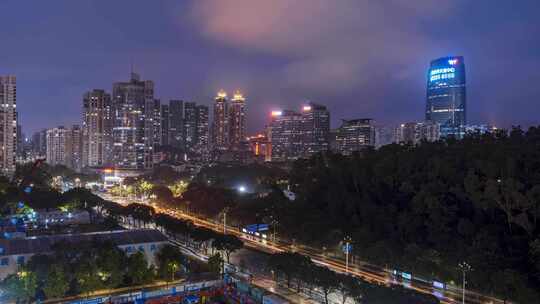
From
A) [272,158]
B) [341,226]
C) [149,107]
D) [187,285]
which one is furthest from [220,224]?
[272,158]

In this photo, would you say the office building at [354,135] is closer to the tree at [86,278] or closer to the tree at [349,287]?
the tree at [349,287]

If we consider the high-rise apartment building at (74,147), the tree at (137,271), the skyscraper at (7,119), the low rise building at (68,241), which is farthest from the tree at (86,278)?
the high-rise apartment building at (74,147)

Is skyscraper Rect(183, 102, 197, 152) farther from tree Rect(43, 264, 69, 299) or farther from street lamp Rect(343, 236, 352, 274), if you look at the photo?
tree Rect(43, 264, 69, 299)

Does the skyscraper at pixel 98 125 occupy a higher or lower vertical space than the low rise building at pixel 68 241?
higher

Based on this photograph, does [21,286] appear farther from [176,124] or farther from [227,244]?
[176,124]

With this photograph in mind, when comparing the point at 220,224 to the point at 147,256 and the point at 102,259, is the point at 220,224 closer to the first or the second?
the point at 147,256

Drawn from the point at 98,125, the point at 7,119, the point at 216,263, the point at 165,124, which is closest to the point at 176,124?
the point at 165,124
